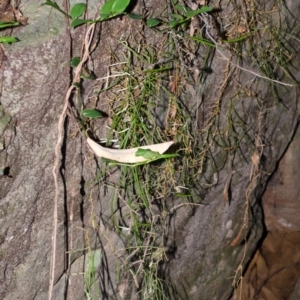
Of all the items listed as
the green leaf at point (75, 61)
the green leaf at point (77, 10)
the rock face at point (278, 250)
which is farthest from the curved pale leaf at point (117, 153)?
the rock face at point (278, 250)

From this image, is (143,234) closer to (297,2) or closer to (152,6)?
(152,6)

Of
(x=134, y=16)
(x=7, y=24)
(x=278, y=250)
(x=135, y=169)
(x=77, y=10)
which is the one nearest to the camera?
(x=7, y=24)

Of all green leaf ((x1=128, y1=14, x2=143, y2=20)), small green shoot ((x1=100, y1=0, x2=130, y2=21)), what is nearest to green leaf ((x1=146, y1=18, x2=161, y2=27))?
green leaf ((x1=128, y1=14, x2=143, y2=20))

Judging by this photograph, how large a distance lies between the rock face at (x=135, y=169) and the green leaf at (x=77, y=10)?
36 mm

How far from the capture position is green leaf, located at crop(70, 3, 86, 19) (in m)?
1.09

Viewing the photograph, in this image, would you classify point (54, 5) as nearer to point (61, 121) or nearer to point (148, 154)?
point (61, 121)

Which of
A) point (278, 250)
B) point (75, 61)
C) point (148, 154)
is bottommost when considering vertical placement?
point (278, 250)

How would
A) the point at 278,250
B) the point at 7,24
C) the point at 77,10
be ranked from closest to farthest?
the point at 7,24 → the point at 77,10 → the point at 278,250

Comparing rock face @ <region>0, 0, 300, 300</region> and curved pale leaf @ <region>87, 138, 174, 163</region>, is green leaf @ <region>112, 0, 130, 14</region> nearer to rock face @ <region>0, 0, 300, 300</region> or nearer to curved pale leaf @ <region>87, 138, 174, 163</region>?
rock face @ <region>0, 0, 300, 300</region>

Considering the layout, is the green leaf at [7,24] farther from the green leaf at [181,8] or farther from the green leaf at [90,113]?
the green leaf at [181,8]

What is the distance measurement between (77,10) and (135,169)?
457 millimetres

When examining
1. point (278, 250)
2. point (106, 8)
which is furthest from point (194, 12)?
point (278, 250)

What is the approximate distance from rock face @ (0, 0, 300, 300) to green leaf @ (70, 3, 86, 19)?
36 millimetres

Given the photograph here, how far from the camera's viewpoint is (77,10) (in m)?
1.09
